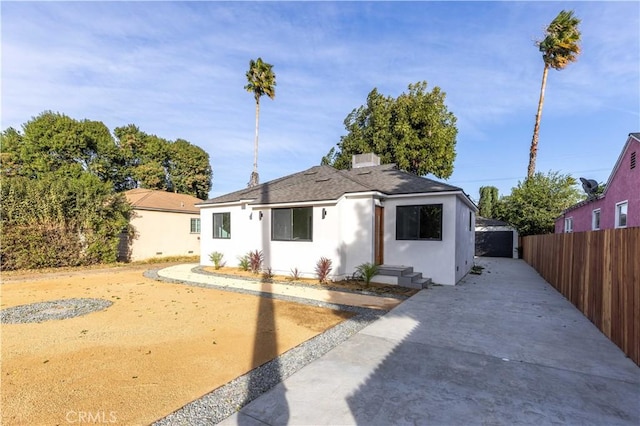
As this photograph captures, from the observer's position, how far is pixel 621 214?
9.69 meters

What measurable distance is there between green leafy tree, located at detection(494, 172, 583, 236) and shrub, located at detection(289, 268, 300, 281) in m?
17.2

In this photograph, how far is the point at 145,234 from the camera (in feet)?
56.6

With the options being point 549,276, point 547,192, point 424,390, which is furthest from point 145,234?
point 547,192

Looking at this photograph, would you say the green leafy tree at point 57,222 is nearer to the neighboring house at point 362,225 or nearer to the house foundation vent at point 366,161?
the neighboring house at point 362,225

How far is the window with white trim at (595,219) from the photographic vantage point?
11.9 metres

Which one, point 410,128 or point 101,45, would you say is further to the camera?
point 410,128

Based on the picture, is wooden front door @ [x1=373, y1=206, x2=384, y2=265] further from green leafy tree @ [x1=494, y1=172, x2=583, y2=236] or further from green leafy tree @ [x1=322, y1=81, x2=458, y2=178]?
green leafy tree @ [x1=494, y1=172, x2=583, y2=236]

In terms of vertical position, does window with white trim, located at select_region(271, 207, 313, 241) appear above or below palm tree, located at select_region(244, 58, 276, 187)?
below

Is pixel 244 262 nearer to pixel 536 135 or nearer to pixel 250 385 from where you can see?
pixel 250 385

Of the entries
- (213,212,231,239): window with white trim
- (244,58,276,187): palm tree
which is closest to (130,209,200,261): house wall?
(244,58,276,187): palm tree

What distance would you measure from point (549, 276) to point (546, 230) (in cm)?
1150

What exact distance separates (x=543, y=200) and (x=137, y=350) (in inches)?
920

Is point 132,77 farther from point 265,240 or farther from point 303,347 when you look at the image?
point 303,347

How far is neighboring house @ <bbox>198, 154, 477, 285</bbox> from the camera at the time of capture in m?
9.95
